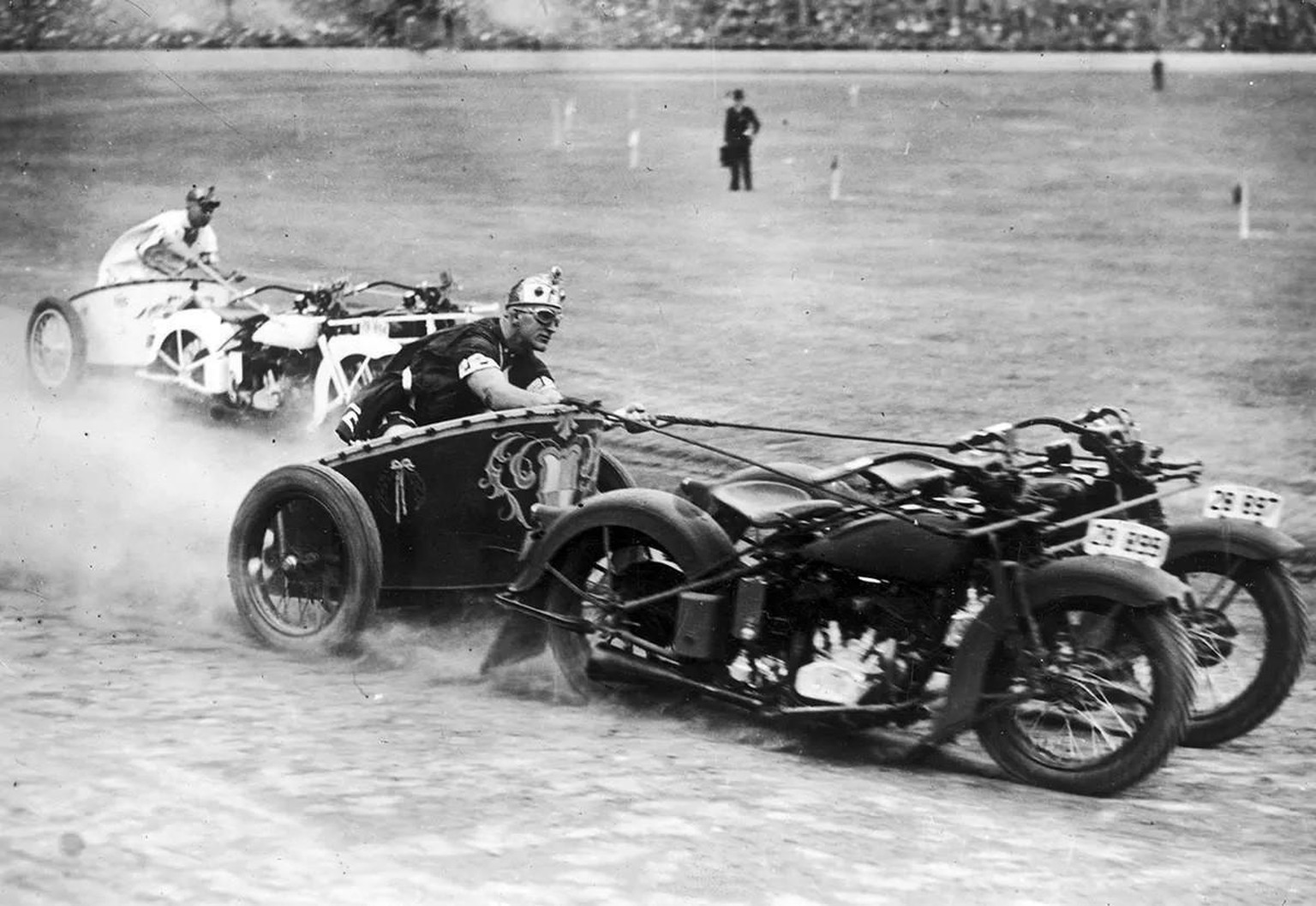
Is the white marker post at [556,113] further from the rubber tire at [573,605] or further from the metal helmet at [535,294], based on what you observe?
the rubber tire at [573,605]

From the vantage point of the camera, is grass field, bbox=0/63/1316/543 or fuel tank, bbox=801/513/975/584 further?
grass field, bbox=0/63/1316/543

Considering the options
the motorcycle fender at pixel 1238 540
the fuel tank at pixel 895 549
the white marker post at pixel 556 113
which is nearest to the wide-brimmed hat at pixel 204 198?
the white marker post at pixel 556 113

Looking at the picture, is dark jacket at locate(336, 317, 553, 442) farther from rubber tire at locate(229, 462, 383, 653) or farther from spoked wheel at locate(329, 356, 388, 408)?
spoked wheel at locate(329, 356, 388, 408)

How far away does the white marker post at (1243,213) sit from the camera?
607cm

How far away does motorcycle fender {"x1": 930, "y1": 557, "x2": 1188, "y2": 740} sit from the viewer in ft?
14.1

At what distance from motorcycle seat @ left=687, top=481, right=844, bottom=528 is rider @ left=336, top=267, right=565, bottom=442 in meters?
0.81

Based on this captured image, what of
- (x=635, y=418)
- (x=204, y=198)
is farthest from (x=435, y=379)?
(x=204, y=198)

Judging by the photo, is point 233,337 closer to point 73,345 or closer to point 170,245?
point 170,245

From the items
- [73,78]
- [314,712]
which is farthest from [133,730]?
[73,78]

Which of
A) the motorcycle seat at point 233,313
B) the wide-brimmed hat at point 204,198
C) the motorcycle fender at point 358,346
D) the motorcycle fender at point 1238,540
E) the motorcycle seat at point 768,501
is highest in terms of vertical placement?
the wide-brimmed hat at point 204,198

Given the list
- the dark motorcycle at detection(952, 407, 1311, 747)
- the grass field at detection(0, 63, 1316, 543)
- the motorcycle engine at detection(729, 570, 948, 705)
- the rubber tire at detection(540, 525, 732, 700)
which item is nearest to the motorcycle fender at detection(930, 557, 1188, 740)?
the motorcycle engine at detection(729, 570, 948, 705)

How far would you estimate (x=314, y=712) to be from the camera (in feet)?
16.8

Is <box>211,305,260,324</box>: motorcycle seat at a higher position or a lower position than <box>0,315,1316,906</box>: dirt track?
higher

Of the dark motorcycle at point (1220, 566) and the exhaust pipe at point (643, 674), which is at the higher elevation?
the dark motorcycle at point (1220, 566)
